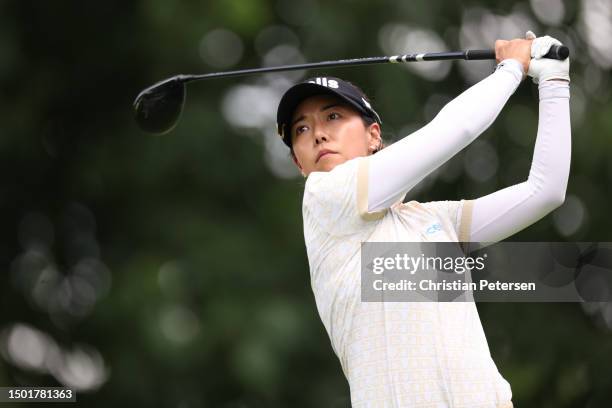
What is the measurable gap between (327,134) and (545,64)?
619mm

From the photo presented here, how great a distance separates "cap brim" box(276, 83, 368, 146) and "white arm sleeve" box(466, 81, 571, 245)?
1.50 ft

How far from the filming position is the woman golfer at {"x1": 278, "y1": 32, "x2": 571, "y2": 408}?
11.2 ft

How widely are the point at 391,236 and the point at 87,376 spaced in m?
6.07

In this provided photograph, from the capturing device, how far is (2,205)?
9.53m

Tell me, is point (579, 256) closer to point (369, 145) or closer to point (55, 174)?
point (55, 174)

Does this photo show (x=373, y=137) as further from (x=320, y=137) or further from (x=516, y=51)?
(x=516, y=51)

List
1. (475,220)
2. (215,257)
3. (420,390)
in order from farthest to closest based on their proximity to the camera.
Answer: (215,257), (475,220), (420,390)

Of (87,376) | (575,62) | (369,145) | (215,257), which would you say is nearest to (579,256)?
(575,62)

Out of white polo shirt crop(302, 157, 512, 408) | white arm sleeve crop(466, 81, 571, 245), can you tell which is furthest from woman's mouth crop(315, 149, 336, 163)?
white arm sleeve crop(466, 81, 571, 245)

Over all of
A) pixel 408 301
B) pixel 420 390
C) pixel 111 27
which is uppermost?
pixel 111 27

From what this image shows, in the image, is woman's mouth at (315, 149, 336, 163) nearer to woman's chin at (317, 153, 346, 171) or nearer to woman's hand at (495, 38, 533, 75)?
woman's chin at (317, 153, 346, 171)

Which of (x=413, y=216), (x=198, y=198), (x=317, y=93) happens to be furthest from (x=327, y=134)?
(x=198, y=198)

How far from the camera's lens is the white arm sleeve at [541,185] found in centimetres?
363

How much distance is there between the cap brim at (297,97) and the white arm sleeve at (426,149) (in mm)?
352
